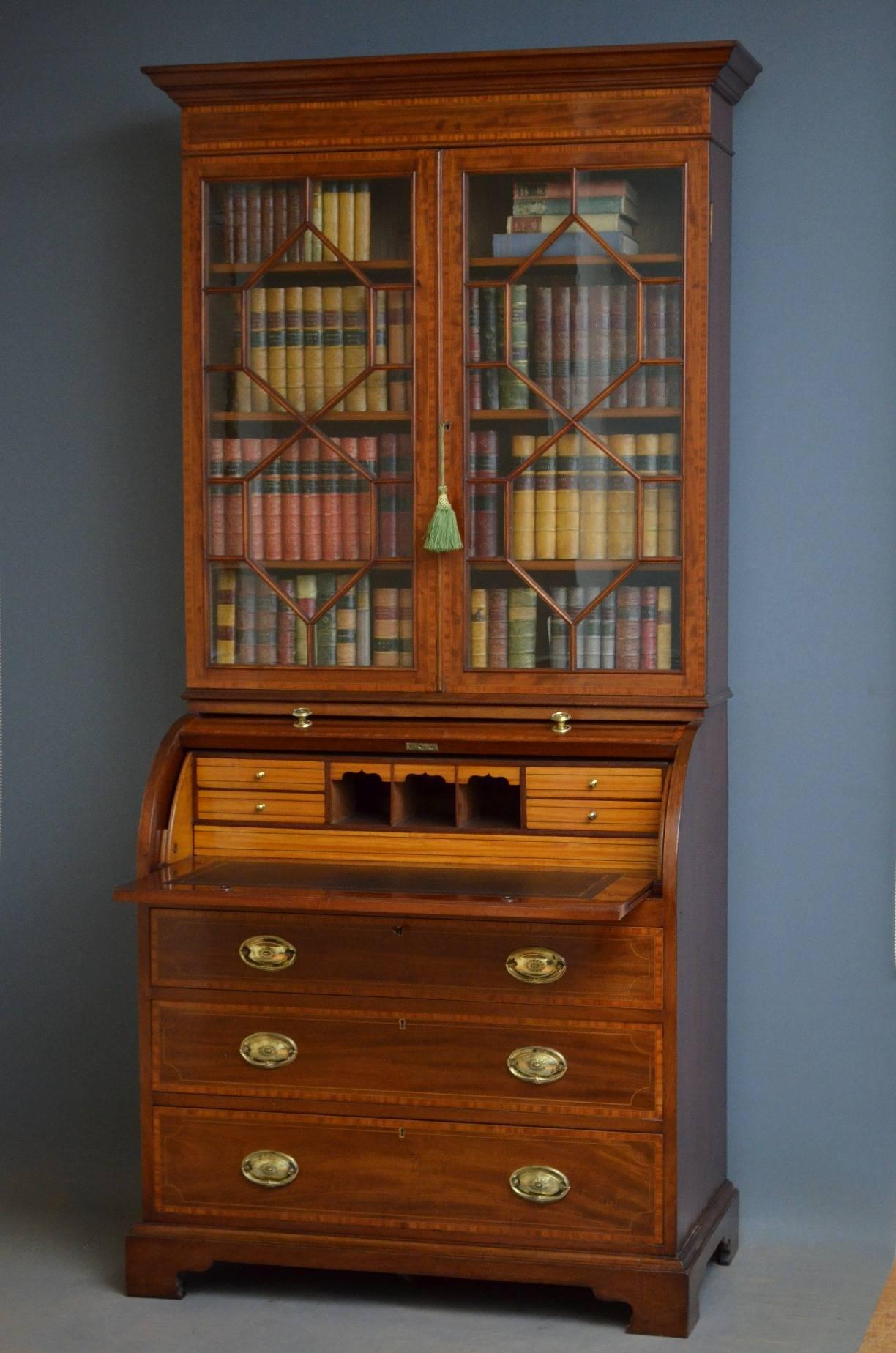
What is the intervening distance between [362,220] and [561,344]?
0.46 meters

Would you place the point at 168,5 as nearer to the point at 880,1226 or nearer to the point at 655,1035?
the point at 655,1035

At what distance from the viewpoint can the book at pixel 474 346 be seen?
11.0 feet

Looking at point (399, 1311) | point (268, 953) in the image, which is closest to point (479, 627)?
point (268, 953)

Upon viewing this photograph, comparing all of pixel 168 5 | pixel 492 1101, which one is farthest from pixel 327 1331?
pixel 168 5

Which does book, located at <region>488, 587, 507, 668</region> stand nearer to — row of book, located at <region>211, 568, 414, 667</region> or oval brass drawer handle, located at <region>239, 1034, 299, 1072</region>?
row of book, located at <region>211, 568, 414, 667</region>

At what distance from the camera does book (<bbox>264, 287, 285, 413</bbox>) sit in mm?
3461

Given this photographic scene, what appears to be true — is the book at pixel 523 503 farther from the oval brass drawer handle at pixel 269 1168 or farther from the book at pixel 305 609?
the oval brass drawer handle at pixel 269 1168

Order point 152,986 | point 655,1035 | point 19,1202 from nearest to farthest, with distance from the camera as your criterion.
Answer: point 655,1035, point 152,986, point 19,1202

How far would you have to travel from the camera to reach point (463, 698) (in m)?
3.40

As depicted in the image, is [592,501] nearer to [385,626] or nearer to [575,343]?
[575,343]

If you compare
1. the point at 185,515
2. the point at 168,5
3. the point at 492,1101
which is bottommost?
the point at 492,1101

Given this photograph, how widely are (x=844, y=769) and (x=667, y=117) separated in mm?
1353

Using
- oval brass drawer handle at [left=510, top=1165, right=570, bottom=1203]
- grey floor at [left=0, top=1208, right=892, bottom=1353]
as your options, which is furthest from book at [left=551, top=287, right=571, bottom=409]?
grey floor at [left=0, top=1208, right=892, bottom=1353]

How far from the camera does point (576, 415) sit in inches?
131
